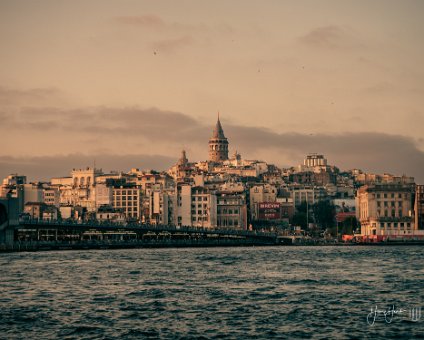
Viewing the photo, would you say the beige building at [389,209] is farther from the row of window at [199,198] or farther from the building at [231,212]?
the building at [231,212]

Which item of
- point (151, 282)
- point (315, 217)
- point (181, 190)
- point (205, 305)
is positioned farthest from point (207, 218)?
point (205, 305)

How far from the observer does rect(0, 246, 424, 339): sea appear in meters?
36.8

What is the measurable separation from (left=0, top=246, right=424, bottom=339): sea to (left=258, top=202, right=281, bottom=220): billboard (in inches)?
4900

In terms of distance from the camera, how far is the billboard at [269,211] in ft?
636

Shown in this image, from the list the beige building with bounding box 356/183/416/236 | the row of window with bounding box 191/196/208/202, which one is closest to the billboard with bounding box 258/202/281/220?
the row of window with bounding box 191/196/208/202

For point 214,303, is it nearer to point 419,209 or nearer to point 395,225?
point 419,209

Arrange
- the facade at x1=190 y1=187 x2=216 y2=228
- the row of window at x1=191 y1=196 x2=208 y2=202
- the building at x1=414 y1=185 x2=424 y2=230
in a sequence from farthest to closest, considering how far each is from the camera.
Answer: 1. the row of window at x1=191 y1=196 x2=208 y2=202
2. the facade at x1=190 y1=187 x2=216 y2=228
3. the building at x1=414 y1=185 x2=424 y2=230

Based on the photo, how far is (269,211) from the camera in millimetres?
194375

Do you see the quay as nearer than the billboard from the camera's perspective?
Yes

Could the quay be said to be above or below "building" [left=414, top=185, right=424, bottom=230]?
below

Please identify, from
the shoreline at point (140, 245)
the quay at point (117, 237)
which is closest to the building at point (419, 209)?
the shoreline at point (140, 245)

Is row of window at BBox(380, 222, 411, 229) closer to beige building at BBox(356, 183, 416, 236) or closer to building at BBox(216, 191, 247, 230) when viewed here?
beige building at BBox(356, 183, 416, 236)

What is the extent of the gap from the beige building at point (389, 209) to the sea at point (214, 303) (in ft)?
239

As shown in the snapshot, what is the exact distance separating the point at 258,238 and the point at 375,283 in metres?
82.3
